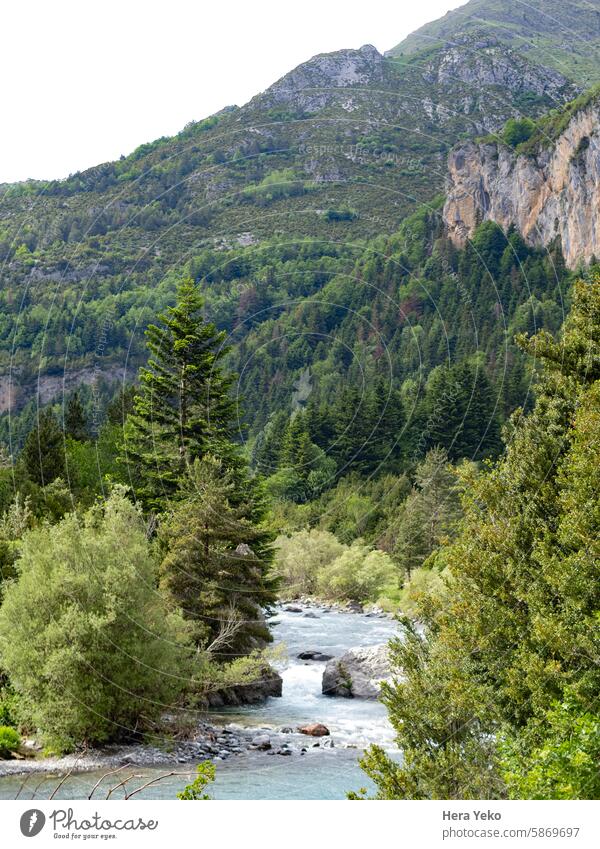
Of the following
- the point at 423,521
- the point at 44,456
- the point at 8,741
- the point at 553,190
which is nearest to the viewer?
the point at 8,741

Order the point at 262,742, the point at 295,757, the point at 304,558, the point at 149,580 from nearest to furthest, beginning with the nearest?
1. the point at 295,757
2. the point at 262,742
3. the point at 149,580
4. the point at 304,558

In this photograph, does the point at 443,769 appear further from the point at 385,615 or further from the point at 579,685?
the point at 385,615

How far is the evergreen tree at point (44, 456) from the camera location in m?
59.8

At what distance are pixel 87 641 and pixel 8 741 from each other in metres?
3.47

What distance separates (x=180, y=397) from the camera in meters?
48.8

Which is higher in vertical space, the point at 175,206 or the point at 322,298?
the point at 175,206

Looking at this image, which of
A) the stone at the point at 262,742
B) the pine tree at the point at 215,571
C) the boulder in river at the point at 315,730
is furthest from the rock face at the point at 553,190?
the stone at the point at 262,742

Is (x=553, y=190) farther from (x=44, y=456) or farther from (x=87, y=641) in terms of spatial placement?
(x=87, y=641)

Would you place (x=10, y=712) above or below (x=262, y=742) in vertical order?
above

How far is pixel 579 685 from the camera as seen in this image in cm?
1744

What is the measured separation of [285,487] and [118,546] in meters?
54.0

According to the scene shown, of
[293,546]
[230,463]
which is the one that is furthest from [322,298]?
[230,463]

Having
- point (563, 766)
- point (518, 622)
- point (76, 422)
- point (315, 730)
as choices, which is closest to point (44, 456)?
point (76, 422)
